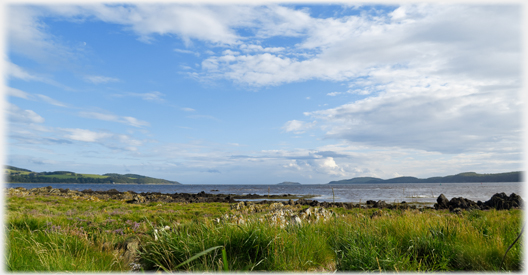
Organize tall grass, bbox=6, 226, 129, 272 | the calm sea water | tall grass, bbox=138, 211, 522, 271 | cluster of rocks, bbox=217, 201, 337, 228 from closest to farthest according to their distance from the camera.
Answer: tall grass, bbox=6, 226, 129, 272 < tall grass, bbox=138, 211, 522, 271 < cluster of rocks, bbox=217, 201, 337, 228 < the calm sea water

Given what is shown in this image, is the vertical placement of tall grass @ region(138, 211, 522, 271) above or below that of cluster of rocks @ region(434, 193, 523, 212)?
above

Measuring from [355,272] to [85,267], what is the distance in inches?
164

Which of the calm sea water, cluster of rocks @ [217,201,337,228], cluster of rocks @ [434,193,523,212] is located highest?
cluster of rocks @ [217,201,337,228]

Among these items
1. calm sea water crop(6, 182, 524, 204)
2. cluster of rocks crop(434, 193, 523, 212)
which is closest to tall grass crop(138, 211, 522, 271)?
calm sea water crop(6, 182, 524, 204)

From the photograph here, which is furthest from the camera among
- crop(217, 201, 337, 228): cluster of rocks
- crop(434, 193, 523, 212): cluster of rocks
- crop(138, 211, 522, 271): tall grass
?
crop(434, 193, 523, 212): cluster of rocks

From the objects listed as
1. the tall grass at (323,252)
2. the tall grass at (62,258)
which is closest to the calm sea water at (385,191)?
the tall grass at (323,252)

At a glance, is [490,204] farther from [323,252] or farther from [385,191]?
[385,191]

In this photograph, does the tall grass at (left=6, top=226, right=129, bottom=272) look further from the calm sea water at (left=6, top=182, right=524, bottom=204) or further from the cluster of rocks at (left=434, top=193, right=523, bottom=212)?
the cluster of rocks at (left=434, top=193, right=523, bottom=212)

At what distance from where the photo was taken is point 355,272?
4.43 metres

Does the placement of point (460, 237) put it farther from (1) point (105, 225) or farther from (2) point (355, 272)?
(1) point (105, 225)

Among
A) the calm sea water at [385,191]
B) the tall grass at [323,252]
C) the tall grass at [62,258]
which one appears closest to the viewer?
the tall grass at [62,258]

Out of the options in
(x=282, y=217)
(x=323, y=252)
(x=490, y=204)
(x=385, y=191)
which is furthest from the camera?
(x=385, y=191)

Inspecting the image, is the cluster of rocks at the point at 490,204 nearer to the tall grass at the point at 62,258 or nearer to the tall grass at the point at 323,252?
the tall grass at the point at 323,252

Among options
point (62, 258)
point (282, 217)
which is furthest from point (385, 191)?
point (62, 258)
